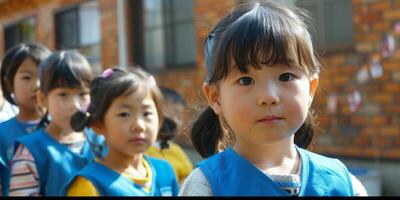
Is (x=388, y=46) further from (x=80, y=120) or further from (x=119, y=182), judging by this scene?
(x=119, y=182)

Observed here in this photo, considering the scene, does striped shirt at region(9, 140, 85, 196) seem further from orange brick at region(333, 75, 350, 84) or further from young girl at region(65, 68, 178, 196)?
orange brick at region(333, 75, 350, 84)

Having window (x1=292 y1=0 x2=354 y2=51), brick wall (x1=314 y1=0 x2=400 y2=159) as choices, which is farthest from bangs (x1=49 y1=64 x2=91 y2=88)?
window (x1=292 y1=0 x2=354 y2=51)

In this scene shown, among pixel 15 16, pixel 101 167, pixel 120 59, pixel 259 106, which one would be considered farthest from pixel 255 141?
pixel 15 16

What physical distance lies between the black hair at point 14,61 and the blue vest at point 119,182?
0.96 m

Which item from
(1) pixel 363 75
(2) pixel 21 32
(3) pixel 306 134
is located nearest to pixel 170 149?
(3) pixel 306 134

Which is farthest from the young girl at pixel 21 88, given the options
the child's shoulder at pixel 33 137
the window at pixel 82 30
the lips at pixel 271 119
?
the window at pixel 82 30

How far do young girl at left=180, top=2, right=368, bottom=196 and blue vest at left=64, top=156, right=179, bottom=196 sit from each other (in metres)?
0.73

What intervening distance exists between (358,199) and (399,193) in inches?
147

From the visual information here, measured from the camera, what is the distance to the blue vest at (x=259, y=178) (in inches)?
51.3

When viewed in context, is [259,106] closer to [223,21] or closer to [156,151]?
[223,21]

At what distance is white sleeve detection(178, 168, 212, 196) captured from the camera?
1331 millimetres

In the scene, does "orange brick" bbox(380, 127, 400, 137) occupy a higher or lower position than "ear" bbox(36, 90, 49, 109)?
lower

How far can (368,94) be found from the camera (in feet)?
14.9

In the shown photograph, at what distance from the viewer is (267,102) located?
4.11 feet
